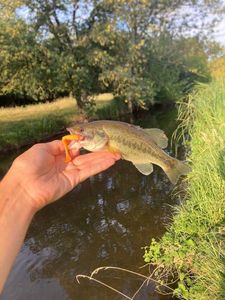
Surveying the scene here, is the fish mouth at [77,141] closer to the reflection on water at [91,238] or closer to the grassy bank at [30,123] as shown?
the reflection on water at [91,238]

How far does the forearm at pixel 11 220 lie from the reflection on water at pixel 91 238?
14.5ft

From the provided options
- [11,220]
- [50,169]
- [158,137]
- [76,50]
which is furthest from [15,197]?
[76,50]

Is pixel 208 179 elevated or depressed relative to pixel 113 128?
depressed

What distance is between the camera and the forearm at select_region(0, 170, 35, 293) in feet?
8.64

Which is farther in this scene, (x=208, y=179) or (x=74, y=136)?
(x=208, y=179)

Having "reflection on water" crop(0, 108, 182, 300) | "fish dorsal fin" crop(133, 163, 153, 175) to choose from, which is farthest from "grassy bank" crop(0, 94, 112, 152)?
"fish dorsal fin" crop(133, 163, 153, 175)

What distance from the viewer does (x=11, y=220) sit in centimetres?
276

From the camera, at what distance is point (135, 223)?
1038 cm

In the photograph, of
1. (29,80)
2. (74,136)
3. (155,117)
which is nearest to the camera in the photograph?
(74,136)

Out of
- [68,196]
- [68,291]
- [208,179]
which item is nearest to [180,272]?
[208,179]

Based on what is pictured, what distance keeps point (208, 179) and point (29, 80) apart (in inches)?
817

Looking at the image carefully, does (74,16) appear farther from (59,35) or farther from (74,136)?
(74,136)

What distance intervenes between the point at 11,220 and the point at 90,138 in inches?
50.1

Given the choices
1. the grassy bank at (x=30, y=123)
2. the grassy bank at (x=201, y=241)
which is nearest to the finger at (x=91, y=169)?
the grassy bank at (x=201, y=241)
